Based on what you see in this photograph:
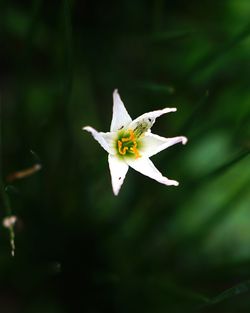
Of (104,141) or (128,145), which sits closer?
(104,141)

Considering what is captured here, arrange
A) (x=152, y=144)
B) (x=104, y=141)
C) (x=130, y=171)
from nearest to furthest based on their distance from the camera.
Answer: (x=104, y=141) → (x=152, y=144) → (x=130, y=171)

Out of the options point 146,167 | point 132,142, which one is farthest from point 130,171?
point 146,167

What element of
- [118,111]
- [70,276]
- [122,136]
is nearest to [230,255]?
[70,276]

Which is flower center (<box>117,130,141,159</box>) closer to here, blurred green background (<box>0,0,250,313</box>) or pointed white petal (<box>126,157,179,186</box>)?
pointed white petal (<box>126,157,179,186</box>)

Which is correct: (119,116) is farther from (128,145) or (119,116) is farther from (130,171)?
(130,171)

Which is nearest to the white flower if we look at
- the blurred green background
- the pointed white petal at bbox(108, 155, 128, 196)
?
the pointed white petal at bbox(108, 155, 128, 196)

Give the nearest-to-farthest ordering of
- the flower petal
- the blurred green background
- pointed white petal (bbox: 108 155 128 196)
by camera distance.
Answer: pointed white petal (bbox: 108 155 128 196) → the flower petal → the blurred green background
